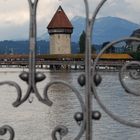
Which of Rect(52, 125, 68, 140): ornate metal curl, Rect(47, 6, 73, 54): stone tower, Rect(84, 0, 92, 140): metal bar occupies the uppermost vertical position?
Rect(47, 6, 73, 54): stone tower

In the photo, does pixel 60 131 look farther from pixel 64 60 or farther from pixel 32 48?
pixel 64 60

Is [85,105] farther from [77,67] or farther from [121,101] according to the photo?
[77,67]

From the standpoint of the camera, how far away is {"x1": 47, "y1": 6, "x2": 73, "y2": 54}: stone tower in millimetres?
38344

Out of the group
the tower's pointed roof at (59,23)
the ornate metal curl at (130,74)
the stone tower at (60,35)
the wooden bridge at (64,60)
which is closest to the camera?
the ornate metal curl at (130,74)

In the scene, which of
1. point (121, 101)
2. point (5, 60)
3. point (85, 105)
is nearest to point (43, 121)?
point (121, 101)

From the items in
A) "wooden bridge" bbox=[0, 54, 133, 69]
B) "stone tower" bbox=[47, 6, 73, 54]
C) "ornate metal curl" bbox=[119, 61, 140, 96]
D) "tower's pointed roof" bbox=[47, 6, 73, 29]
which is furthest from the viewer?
"tower's pointed roof" bbox=[47, 6, 73, 29]

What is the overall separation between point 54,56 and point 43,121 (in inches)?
1169

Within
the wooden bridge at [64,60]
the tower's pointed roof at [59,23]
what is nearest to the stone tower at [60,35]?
the tower's pointed roof at [59,23]

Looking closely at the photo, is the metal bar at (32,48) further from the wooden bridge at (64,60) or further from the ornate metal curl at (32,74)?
the wooden bridge at (64,60)

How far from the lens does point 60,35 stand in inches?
1522

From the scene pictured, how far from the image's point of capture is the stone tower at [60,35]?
38344 millimetres

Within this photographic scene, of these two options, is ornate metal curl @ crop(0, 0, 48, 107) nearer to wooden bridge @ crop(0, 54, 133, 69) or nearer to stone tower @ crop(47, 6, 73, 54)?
wooden bridge @ crop(0, 54, 133, 69)

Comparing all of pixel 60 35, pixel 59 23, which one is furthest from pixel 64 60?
A: pixel 59 23

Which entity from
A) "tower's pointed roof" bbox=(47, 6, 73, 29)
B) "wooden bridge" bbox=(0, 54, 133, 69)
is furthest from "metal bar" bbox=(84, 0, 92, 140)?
"tower's pointed roof" bbox=(47, 6, 73, 29)
